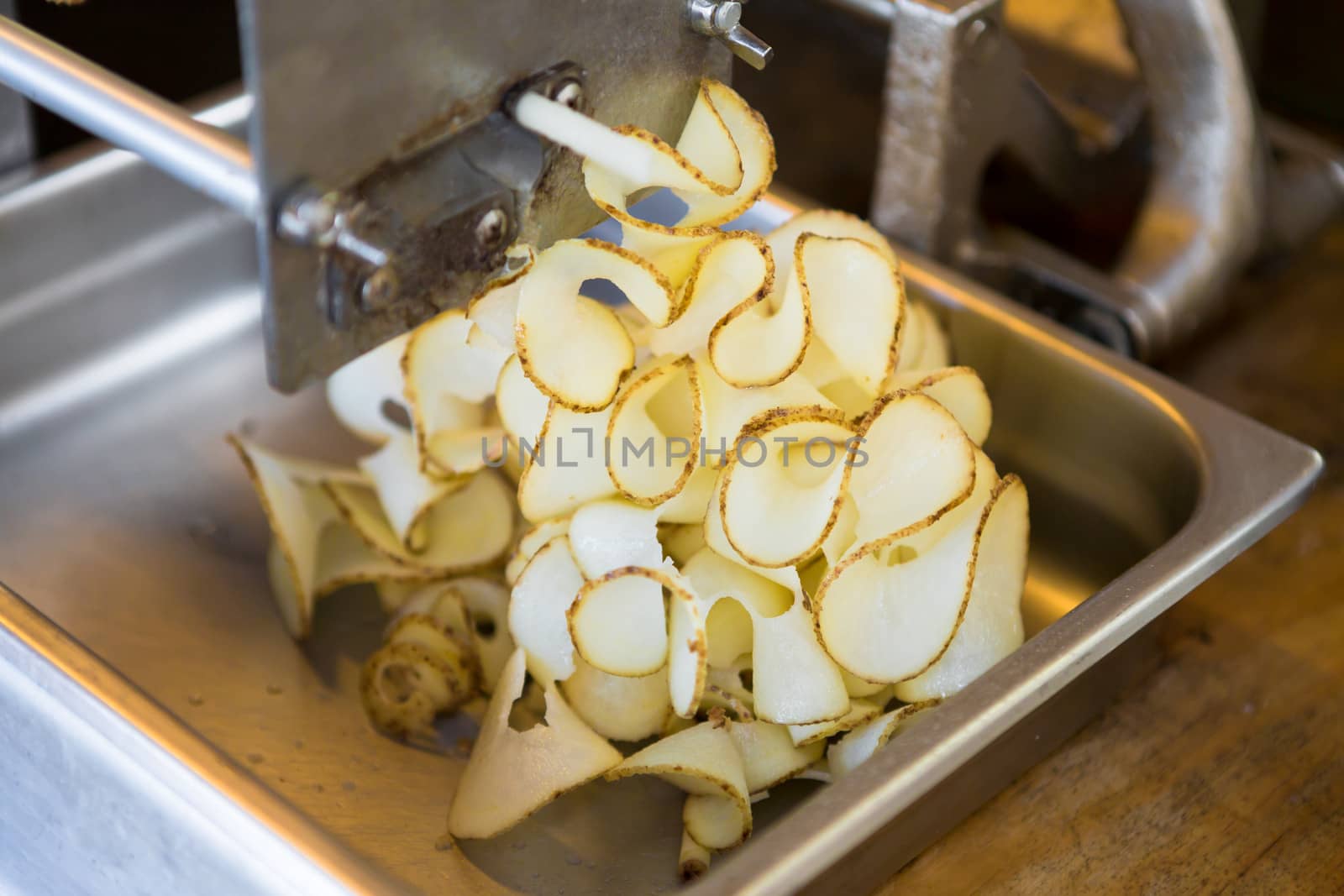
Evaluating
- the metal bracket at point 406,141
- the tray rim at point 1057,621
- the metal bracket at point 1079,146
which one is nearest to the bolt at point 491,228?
the metal bracket at point 406,141

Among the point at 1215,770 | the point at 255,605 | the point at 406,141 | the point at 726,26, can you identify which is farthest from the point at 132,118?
the point at 1215,770

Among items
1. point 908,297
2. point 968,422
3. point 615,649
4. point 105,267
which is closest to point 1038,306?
point 908,297

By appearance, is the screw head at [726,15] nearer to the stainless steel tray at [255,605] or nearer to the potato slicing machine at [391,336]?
the potato slicing machine at [391,336]

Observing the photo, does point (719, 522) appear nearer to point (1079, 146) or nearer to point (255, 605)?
point (255, 605)

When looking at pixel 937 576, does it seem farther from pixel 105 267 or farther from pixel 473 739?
pixel 105 267

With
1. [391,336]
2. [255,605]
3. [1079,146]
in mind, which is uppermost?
[391,336]

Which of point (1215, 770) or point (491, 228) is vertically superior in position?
point (491, 228)

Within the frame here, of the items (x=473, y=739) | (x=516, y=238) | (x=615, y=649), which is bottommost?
(x=473, y=739)
